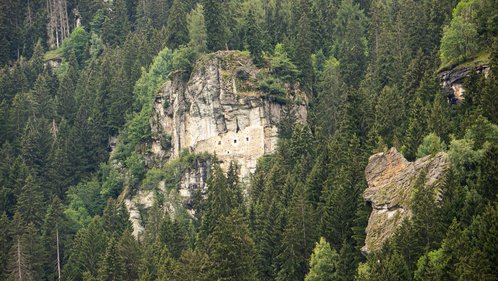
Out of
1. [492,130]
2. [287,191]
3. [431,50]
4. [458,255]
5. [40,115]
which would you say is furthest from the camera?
[40,115]

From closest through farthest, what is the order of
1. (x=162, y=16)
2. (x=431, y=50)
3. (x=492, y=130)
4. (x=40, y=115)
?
(x=492, y=130)
(x=431, y=50)
(x=40, y=115)
(x=162, y=16)

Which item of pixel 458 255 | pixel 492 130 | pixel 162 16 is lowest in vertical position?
pixel 458 255

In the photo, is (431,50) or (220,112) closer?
(431,50)

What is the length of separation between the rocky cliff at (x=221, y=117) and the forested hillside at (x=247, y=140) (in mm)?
429

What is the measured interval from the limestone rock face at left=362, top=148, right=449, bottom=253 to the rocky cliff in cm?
3147

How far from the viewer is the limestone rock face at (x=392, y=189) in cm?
8844

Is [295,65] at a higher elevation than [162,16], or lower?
lower

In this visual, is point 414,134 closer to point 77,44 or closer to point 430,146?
point 430,146

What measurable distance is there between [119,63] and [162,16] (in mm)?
12379

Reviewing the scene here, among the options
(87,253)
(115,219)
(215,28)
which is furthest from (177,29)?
Answer: (87,253)

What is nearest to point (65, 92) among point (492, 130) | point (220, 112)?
point (220, 112)

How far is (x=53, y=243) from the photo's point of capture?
12200cm

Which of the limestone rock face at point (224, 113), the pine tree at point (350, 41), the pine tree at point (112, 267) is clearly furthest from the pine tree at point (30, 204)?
the pine tree at point (350, 41)

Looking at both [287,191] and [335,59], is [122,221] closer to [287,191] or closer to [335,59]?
[287,191]
